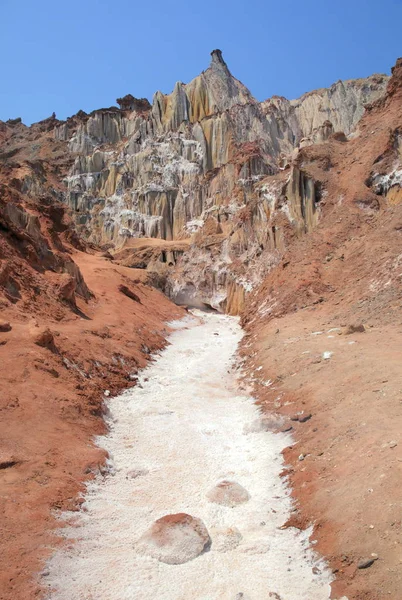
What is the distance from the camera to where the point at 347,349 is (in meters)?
11.1

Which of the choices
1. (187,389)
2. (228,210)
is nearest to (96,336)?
(187,389)

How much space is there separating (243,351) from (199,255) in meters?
21.7

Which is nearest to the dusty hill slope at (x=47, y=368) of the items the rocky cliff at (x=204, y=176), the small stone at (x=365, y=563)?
the small stone at (x=365, y=563)

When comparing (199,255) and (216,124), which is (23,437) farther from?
(216,124)

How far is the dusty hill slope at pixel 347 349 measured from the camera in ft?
16.1

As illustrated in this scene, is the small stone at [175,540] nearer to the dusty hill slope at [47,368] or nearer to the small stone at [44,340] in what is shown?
the dusty hill slope at [47,368]

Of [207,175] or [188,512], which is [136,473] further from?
[207,175]

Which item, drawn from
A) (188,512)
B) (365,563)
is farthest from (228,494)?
(365,563)

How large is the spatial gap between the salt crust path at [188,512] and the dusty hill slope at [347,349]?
0.48m

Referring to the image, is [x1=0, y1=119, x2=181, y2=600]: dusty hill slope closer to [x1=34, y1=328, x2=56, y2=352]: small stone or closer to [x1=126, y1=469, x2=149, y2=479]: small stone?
[x1=34, y1=328, x2=56, y2=352]: small stone

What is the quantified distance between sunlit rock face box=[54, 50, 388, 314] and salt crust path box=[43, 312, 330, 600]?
19.5 meters

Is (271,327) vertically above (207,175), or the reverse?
(207,175)

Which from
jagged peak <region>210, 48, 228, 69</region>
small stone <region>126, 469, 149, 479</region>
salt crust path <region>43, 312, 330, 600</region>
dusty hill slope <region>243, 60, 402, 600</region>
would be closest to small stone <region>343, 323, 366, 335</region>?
dusty hill slope <region>243, 60, 402, 600</region>

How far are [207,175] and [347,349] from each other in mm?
52815
